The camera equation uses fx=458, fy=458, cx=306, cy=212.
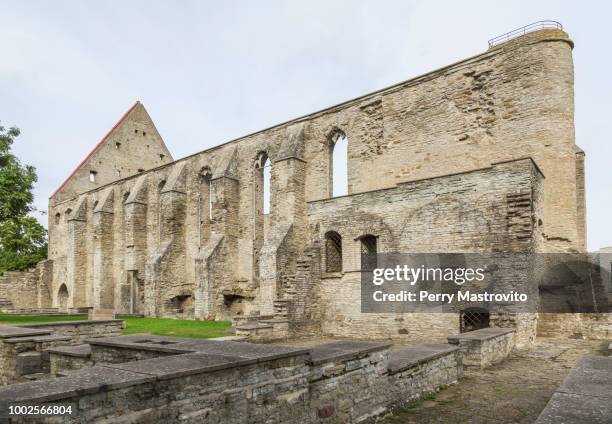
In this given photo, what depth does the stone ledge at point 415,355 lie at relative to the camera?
6.55 metres

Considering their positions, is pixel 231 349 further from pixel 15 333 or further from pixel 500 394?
pixel 15 333

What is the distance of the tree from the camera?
866 inches

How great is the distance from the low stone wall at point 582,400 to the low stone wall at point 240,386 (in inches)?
96.8

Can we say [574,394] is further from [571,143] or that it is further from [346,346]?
[571,143]

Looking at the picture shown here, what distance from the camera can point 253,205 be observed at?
72.1 feet

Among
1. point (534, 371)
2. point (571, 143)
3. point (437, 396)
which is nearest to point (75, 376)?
point (437, 396)

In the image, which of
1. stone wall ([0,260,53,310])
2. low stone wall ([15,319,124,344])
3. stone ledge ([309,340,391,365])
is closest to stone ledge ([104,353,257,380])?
stone ledge ([309,340,391,365])

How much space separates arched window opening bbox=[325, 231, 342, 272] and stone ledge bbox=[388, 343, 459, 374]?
301 inches

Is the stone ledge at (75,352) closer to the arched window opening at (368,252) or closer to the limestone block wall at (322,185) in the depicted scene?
the limestone block wall at (322,185)

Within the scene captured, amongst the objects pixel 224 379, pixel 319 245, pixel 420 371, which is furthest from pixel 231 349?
pixel 319 245

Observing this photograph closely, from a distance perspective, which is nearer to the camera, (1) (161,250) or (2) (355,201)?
(2) (355,201)

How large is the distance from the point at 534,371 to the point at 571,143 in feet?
27.1

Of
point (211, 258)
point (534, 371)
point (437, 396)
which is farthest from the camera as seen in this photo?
point (211, 258)

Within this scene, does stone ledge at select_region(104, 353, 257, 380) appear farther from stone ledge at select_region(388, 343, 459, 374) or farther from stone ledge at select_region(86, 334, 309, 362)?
stone ledge at select_region(388, 343, 459, 374)
